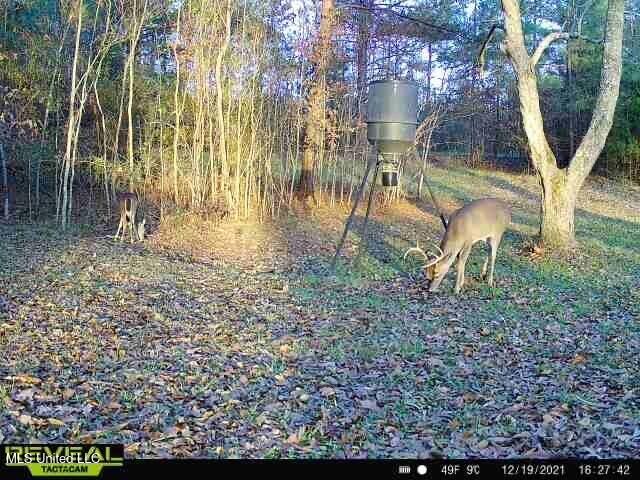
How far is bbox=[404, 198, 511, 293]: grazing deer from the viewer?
8.38m

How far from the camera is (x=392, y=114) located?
8555 mm

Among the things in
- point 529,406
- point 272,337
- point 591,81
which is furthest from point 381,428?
point 591,81

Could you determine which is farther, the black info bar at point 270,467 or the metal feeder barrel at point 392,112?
the metal feeder barrel at point 392,112

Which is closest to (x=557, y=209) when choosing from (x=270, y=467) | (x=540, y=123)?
(x=540, y=123)

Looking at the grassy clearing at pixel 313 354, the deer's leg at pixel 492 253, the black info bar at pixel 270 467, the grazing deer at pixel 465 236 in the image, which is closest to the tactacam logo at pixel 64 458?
the black info bar at pixel 270 467

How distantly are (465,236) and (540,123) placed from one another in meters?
3.29

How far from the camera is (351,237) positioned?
41.7 ft

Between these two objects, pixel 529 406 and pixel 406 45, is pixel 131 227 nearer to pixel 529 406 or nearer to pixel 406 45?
pixel 529 406

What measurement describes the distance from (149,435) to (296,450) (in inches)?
36.4

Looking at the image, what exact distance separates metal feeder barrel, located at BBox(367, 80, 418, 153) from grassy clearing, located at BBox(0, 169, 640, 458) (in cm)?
200

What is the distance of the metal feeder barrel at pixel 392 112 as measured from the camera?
335 inches

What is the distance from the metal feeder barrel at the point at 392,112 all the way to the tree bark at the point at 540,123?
9.75ft

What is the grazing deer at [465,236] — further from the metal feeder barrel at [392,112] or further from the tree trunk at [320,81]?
the tree trunk at [320,81]
